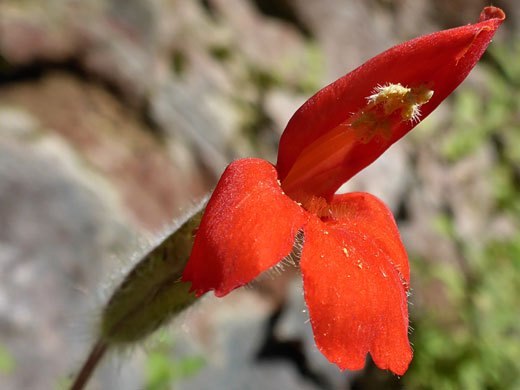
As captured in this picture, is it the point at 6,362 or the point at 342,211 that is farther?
the point at 6,362

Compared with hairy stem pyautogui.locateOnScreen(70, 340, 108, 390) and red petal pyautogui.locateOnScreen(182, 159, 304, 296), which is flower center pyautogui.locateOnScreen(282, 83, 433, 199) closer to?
red petal pyautogui.locateOnScreen(182, 159, 304, 296)

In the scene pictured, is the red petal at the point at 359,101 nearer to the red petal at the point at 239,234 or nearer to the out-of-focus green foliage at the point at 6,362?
the red petal at the point at 239,234

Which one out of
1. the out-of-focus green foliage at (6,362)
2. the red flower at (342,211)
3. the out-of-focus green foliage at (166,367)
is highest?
the red flower at (342,211)

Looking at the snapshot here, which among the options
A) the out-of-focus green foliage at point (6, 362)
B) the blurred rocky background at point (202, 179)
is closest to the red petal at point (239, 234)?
the blurred rocky background at point (202, 179)

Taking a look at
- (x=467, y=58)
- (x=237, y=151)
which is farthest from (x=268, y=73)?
(x=467, y=58)

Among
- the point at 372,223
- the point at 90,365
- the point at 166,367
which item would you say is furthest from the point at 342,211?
the point at 166,367

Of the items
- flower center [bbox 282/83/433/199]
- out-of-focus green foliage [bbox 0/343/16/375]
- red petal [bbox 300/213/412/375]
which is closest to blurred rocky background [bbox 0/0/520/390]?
out-of-focus green foliage [bbox 0/343/16/375]

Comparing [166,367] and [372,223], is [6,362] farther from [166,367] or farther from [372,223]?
[372,223]
